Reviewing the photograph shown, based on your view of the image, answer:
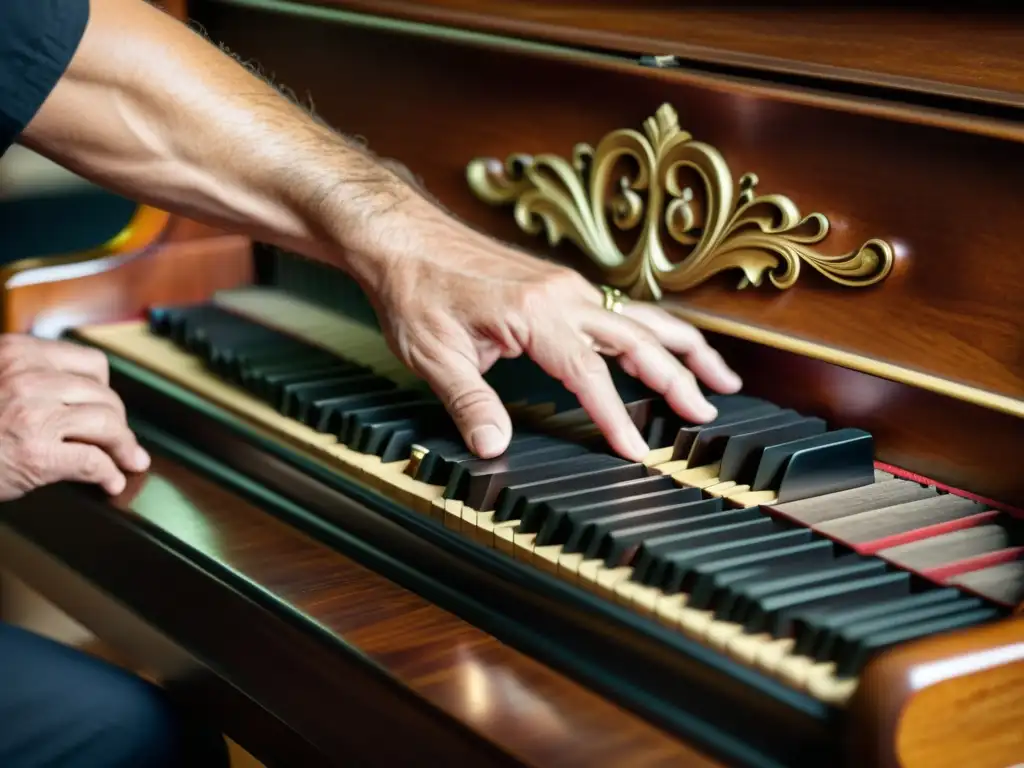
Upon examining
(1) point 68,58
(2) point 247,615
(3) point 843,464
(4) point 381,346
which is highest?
(1) point 68,58

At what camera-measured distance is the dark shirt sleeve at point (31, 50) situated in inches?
47.9

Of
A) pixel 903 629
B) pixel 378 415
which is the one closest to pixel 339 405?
pixel 378 415

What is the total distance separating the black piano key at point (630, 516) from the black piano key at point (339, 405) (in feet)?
1.09

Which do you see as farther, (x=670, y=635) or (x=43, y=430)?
(x=43, y=430)

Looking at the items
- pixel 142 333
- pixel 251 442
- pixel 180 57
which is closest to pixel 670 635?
pixel 251 442

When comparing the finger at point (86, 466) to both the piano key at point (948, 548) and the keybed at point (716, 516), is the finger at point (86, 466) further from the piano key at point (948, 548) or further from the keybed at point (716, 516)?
the piano key at point (948, 548)

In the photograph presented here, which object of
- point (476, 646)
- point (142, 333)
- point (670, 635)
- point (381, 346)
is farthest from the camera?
point (142, 333)

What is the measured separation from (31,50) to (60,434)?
0.37 m

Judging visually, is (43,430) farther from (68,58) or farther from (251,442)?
(68,58)

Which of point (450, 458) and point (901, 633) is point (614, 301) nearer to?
point (450, 458)

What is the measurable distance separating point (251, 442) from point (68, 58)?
1.37 ft

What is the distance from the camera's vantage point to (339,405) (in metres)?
1.25

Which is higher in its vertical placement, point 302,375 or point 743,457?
point 743,457

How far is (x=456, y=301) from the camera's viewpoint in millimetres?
1175
